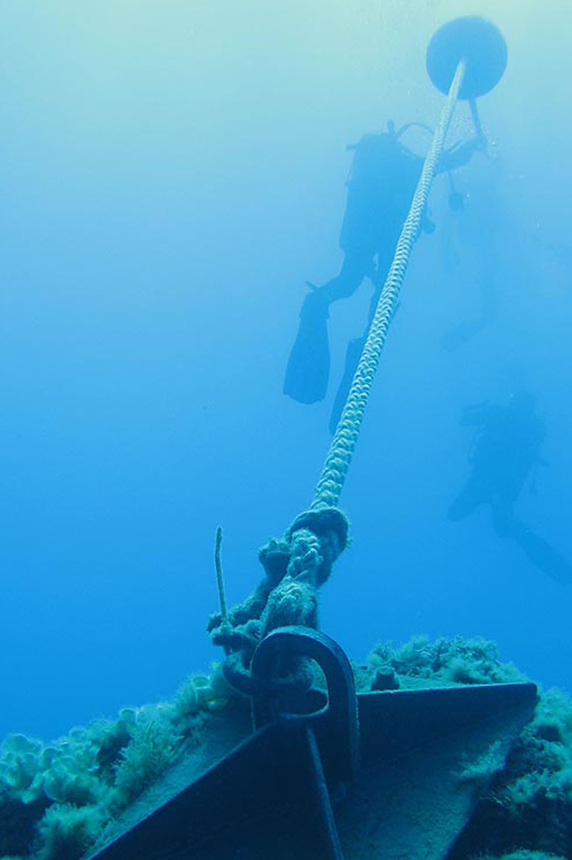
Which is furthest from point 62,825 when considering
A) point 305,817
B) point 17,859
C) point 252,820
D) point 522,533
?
point 522,533

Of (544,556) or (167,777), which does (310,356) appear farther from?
(544,556)

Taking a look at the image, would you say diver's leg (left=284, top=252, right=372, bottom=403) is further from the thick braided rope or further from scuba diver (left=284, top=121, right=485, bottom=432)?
the thick braided rope

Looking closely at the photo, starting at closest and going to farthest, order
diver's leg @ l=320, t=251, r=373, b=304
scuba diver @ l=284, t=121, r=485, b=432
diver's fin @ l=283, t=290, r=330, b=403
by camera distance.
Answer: diver's fin @ l=283, t=290, r=330, b=403
diver's leg @ l=320, t=251, r=373, b=304
scuba diver @ l=284, t=121, r=485, b=432

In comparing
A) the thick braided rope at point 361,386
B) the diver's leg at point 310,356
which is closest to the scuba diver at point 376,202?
the diver's leg at point 310,356

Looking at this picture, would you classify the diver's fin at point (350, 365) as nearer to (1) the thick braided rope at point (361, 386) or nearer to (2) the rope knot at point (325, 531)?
(1) the thick braided rope at point (361, 386)

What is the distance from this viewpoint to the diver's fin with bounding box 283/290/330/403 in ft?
28.7

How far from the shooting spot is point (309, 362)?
8.77m

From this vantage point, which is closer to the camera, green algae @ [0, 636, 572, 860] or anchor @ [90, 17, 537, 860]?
anchor @ [90, 17, 537, 860]

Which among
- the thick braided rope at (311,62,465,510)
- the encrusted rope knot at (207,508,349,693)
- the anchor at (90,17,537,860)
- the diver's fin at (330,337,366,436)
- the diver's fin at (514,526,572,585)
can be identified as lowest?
the anchor at (90,17,537,860)

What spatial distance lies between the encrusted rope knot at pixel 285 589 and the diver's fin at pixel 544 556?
14.7 meters

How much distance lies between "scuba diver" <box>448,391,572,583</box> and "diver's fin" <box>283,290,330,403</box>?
8.07 meters

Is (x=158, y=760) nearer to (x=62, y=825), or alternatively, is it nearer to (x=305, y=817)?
(x=62, y=825)

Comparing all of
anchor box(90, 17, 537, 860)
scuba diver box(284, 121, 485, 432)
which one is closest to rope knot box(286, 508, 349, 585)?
anchor box(90, 17, 537, 860)

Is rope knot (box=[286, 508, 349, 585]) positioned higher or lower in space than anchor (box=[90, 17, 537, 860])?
higher
